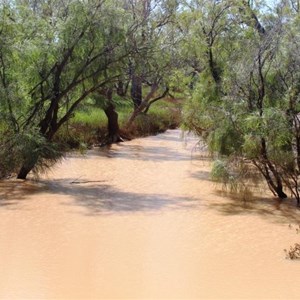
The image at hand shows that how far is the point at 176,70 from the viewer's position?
16781mm

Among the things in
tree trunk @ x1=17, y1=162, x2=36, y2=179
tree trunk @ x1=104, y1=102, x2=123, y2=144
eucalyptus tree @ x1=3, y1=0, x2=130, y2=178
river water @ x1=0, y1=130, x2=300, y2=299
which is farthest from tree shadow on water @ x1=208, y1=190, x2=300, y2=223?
tree trunk @ x1=104, y1=102, x2=123, y2=144

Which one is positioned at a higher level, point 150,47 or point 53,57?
point 150,47

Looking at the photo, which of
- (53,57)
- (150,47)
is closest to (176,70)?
(150,47)

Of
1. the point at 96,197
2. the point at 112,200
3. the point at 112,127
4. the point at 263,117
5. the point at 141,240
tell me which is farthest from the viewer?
the point at 112,127

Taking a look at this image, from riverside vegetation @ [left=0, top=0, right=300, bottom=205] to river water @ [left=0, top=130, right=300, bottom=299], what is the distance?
1.01m

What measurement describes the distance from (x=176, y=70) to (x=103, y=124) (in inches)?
401

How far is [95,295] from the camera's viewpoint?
6652mm

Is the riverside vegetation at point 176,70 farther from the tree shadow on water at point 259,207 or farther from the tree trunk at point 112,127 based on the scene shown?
the tree trunk at point 112,127

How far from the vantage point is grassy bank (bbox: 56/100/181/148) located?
21.4m

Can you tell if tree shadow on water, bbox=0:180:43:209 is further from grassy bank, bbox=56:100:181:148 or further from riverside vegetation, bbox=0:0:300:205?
grassy bank, bbox=56:100:181:148

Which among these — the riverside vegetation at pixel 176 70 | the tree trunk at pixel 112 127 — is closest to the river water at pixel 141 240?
the riverside vegetation at pixel 176 70

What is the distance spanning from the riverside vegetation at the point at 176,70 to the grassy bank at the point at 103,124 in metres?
2.24

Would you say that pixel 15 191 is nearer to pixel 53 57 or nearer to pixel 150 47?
pixel 53 57

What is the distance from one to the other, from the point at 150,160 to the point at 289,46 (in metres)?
9.48
